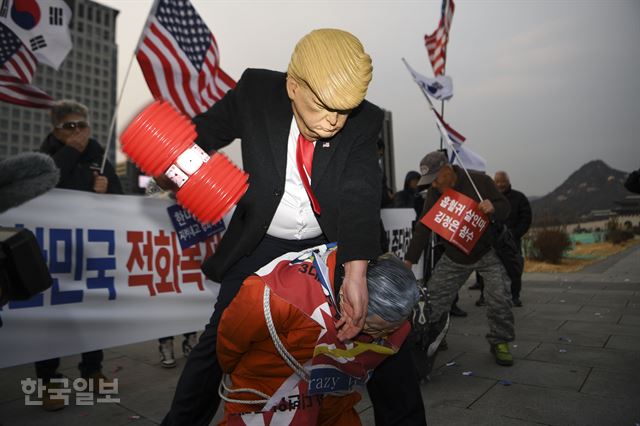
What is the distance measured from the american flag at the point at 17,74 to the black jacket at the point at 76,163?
92cm

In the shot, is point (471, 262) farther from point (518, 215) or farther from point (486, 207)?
point (518, 215)

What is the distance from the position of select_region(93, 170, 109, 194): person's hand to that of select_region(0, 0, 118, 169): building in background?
423ft

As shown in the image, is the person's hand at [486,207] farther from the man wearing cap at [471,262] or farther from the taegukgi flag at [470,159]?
the taegukgi flag at [470,159]

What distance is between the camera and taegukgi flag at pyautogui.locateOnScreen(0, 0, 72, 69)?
4.90m

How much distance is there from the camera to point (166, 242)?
13.8 feet

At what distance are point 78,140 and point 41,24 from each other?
2.35m

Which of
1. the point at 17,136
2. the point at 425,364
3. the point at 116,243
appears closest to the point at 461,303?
the point at 425,364

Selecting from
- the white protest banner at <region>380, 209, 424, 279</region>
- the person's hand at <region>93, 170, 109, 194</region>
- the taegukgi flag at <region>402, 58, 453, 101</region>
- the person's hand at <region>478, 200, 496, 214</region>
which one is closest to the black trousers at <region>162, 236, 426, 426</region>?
the person's hand at <region>93, 170, 109, 194</region>

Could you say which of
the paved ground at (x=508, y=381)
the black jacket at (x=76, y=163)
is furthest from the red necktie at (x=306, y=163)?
the black jacket at (x=76, y=163)

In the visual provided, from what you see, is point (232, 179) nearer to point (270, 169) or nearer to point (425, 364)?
point (270, 169)

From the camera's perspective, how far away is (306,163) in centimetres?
170

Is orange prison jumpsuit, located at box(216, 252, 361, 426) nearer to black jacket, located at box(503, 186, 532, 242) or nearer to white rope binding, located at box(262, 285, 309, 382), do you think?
white rope binding, located at box(262, 285, 309, 382)

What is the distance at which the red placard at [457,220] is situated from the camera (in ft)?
13.8

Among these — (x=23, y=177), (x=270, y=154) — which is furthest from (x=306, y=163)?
(x=23, y=177)
